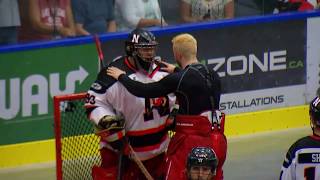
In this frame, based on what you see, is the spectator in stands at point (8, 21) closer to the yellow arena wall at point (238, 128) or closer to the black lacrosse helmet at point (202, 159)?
the yellow arena wall at point (238, 128)

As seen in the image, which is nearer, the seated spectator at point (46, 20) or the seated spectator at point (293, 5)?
the seated spectator at point (46, 20)

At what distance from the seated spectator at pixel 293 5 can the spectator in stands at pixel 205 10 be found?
2.10 ft

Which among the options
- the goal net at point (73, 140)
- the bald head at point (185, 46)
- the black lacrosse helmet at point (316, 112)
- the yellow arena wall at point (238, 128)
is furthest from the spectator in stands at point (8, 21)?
the black lacrosse helmet at point (316, 112)

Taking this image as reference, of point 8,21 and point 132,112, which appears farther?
point 8,21

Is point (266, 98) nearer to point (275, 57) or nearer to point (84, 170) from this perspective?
point (275, 57)

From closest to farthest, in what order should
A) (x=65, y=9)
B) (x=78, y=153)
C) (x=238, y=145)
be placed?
1. (x=78, y=153)
2. (x=65, y=9)
3. (x=238, y=145)

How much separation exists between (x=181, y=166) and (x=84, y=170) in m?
1.12

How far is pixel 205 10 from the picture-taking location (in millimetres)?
10070

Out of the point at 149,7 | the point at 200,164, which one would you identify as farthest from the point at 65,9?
the point at 200,164

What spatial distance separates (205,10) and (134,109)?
3.71m

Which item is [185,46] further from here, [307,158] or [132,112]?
[307,158]

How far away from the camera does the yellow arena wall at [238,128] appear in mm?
8922

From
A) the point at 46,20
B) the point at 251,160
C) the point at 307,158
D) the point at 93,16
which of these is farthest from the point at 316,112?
the point at 93,16

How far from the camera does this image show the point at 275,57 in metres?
10.4
